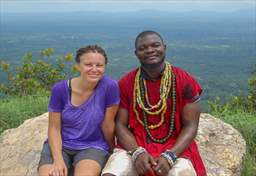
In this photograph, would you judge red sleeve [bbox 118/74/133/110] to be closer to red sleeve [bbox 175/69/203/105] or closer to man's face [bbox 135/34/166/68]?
man's face [bbox 135/34/166/68]

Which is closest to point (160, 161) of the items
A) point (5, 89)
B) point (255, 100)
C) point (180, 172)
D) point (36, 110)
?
point (180, 172)

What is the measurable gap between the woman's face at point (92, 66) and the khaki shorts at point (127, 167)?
720mm

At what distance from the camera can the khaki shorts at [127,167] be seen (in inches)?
148

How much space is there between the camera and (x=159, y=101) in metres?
4.15

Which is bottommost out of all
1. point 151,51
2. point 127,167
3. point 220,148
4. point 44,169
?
point 220,148

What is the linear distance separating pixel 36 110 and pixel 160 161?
12.5 feet

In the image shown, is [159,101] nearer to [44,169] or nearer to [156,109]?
[156,109]

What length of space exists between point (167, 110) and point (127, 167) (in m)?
0.66

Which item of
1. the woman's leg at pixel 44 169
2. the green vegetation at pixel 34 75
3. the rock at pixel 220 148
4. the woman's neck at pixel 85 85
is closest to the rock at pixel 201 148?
the rock at pixel 220 148

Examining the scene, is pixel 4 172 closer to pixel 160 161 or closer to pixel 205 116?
pixel 160 161

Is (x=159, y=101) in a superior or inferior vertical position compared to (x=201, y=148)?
superior

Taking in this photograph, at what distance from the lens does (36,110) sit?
7215 mm

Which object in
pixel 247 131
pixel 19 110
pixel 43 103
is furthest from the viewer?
pixel 43 103

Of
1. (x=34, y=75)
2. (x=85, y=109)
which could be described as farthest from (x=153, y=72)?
(x=34, y=75)
